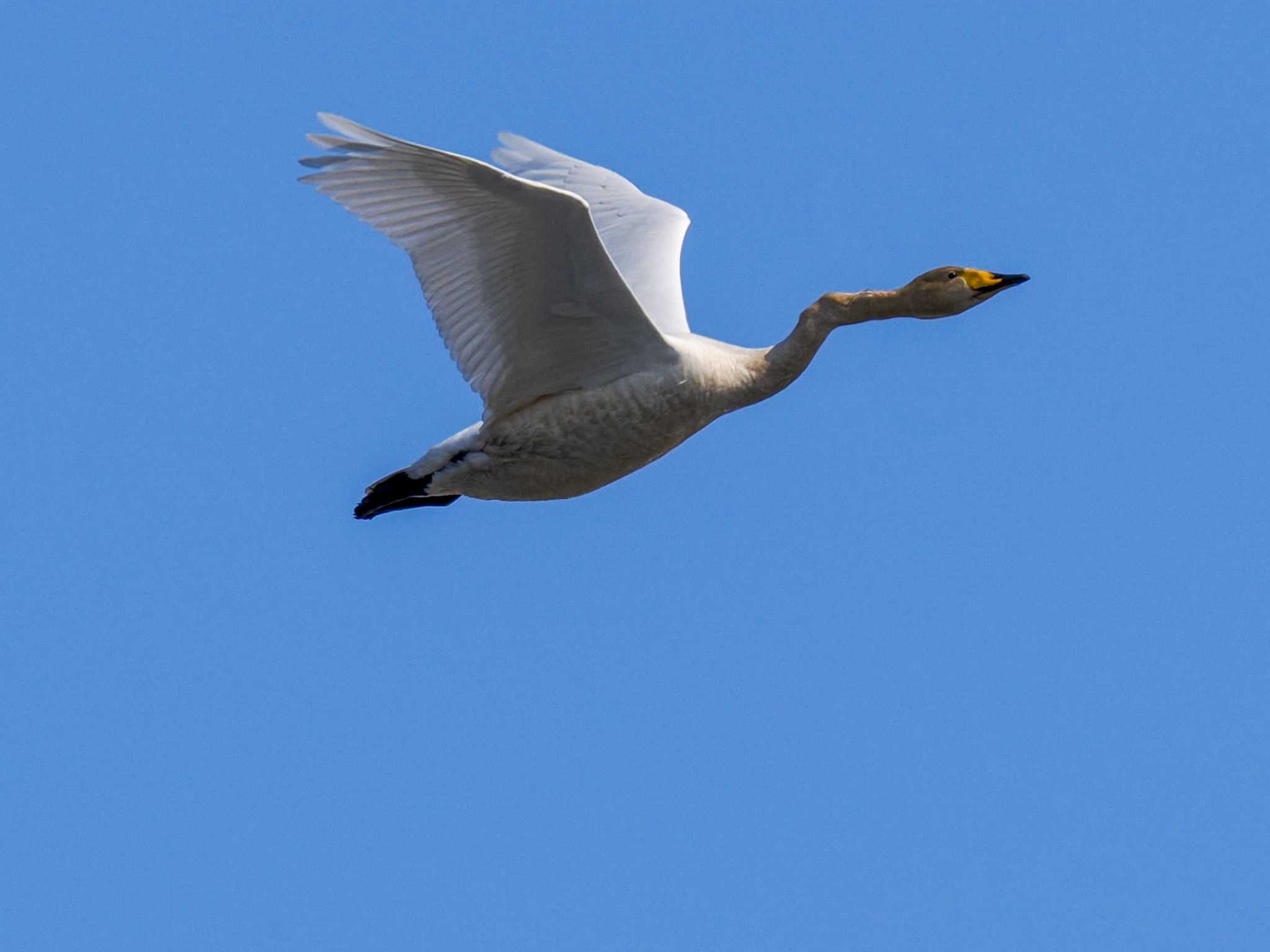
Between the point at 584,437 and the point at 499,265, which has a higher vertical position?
the point at 499,265

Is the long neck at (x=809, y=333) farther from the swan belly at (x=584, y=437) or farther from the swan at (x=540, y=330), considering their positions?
the swan belly at (x=584, y=437)

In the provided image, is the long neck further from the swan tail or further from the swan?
the swan tail

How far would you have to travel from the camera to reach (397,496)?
1102cm

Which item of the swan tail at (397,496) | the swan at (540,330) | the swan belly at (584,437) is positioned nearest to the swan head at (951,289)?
the swan at (540,330)

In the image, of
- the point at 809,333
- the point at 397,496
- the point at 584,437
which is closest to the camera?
the point at 584,437

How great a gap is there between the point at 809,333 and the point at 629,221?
228cm

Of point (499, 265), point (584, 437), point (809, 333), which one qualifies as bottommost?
point (584, 437)

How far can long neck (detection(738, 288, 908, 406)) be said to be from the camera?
1038cm

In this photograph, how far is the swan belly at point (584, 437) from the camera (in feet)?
33.4

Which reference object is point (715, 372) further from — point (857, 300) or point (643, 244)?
point (643, 244)

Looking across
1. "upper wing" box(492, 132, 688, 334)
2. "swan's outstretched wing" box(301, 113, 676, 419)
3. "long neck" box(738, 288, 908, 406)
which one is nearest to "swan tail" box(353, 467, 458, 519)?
"swan's outstretched wing" box(301, 113, 676, 419)

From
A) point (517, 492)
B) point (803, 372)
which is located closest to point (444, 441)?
point (517, 492)

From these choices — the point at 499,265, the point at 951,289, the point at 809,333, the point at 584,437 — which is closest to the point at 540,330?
the point at 499,265

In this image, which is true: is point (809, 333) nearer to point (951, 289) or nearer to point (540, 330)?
point (951, 289)
